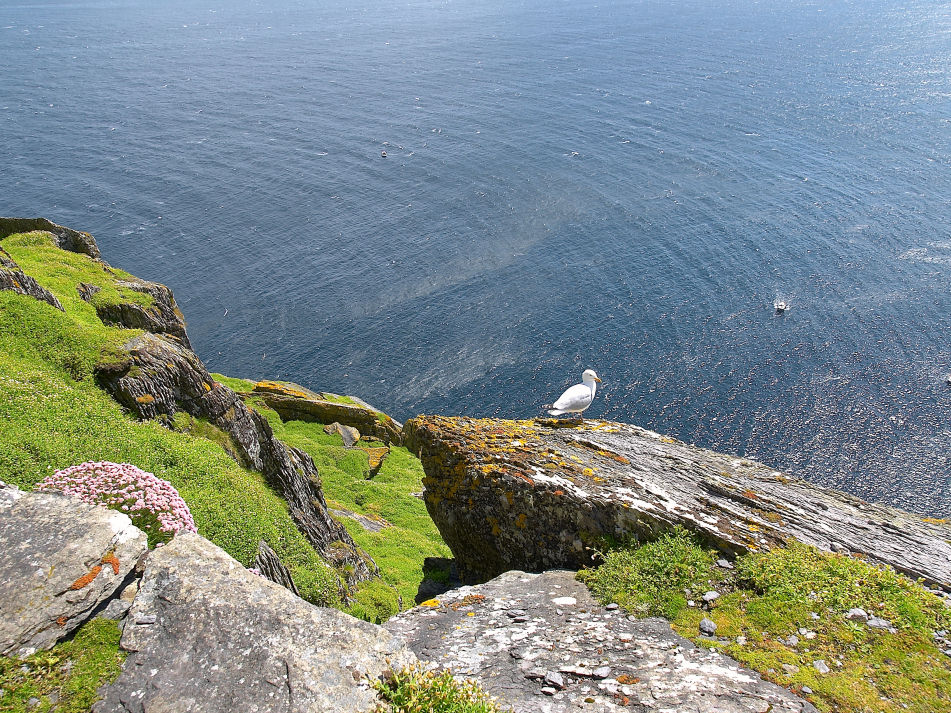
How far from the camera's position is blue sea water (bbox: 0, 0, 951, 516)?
74.3 metres

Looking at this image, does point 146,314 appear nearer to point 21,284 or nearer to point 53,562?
point 21,284

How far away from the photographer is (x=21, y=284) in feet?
74.5

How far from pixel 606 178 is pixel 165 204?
260 feet

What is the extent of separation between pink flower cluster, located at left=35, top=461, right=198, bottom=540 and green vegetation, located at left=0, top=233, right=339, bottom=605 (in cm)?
93

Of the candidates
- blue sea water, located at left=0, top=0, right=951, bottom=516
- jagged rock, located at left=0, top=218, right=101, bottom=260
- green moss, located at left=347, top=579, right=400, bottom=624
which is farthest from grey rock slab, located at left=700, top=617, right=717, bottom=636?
blue sea water, located at left=0, top=0, right=951, bottom=516

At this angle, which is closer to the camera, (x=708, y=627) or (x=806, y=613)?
(x=708, y=627)

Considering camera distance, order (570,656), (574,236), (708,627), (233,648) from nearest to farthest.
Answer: (233,648) → (570,656) → (708,627) → (574,236)

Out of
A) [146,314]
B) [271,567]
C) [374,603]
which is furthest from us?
[146,314]

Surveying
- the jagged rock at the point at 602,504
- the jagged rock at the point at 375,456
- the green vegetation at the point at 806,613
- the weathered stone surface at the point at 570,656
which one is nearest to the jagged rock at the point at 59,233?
the jagged rock at the point at 375,456

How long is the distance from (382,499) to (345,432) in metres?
11.2

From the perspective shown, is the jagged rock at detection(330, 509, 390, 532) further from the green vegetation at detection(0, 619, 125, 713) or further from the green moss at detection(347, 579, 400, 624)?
the green vegetation at detection(0, 619, 125, 713)

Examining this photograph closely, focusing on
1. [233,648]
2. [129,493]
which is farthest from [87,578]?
[129,493]

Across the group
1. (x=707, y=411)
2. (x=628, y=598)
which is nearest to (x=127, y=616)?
(x=628, y=598)

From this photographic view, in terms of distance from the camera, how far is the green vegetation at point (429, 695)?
9.54 metres
